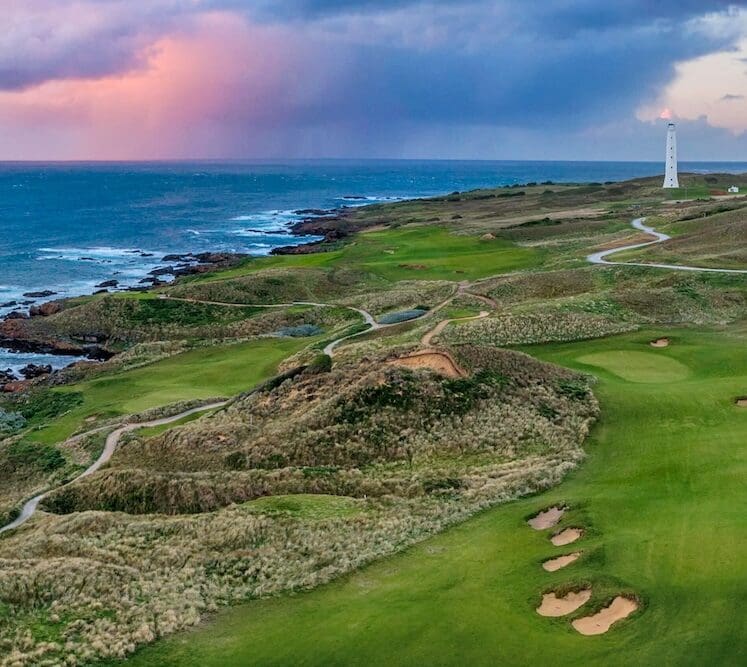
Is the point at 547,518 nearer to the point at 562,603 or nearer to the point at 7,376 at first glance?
the point at 562,603

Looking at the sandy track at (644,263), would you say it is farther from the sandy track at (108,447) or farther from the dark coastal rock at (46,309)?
the dark coastal rock at (46,309)

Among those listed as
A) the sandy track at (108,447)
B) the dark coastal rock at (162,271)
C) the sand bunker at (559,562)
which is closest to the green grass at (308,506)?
the sand bunker at (559,562)

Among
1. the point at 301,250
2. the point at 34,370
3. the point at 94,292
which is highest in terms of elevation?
the point at 301,250

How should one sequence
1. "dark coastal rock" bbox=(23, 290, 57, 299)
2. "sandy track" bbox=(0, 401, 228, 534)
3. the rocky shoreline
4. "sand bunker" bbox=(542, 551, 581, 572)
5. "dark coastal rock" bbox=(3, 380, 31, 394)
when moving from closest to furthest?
"sand bunker" bbox=(542, 551, 581, 572)
"sandy track" bbox=(0, 401, 228, 534)
"dark coastal rock" bbox=(3, 380, 31, 394)
the rocky shoreline
"dark coastal rock" bbox=(23, 290, 57, 299)

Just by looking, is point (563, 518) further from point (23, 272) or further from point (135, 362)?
point (23, 272)

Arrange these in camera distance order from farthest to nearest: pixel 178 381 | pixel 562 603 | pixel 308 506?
pixel 178 381 < pixel 308 506 < pixel 562 603

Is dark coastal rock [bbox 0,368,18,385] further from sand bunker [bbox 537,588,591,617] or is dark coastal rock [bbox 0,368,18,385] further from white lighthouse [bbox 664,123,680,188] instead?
white lighthouse [bbox 664,123,680,188]

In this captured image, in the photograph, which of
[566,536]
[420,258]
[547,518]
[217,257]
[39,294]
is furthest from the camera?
[217,257]

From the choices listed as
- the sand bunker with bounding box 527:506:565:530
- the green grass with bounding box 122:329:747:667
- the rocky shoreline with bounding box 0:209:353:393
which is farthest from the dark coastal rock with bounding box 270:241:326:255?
the sand bunker with bounding box 527:506:565:530

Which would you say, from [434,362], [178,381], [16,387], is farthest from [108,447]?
[16,387]
